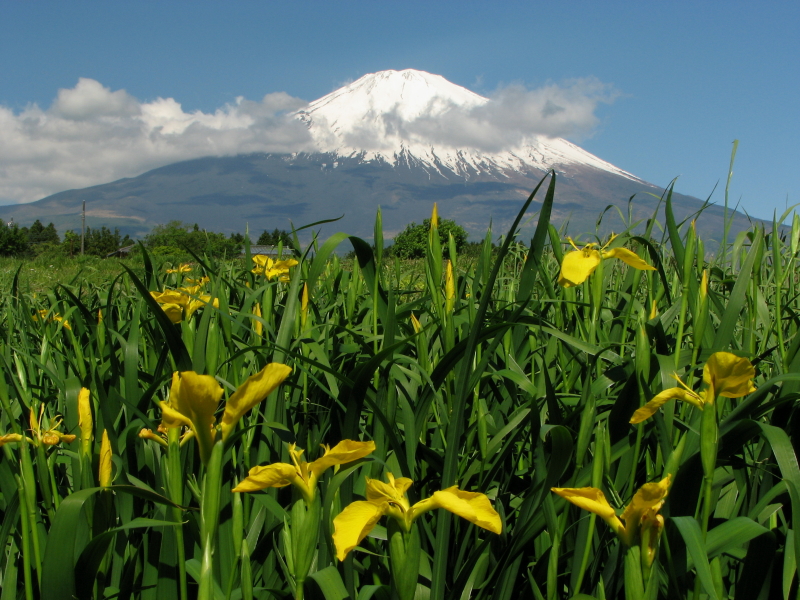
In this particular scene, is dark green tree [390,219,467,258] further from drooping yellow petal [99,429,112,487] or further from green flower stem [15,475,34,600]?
green flower stem [15,475,34,600]

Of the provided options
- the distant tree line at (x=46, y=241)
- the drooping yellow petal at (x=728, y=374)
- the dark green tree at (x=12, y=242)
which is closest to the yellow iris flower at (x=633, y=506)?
the drooping yellow petal at (x=728, y=374)

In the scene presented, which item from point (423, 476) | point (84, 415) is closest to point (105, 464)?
point (84, 415)

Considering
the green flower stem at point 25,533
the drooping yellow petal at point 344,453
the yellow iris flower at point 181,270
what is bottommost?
the green flower stem at point 25,533

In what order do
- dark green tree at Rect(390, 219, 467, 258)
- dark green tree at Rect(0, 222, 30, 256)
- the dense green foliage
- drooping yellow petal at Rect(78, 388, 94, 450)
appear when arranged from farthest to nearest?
dark green tree at Rect(0, 222, 30, 256)
the dense green foliage
dark green tree at Rect(390, 219, 467, 258)
drooping yellow petal at Rect(78, 388, 94, 450)

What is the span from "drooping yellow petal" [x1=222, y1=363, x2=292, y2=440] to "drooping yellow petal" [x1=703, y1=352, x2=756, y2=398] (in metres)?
0.47

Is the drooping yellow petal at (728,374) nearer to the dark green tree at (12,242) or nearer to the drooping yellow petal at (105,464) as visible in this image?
the drooping yellow petal at (105,464)

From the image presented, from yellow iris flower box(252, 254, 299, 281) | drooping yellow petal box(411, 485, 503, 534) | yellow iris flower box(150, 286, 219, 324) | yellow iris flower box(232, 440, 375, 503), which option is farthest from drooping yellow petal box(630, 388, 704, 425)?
yellow iris flower box(252, 254, 299, 281)

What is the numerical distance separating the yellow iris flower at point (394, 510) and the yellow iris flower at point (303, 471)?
4cm

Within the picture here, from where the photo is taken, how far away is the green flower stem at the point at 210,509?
0.54 meters

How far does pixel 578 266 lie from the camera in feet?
3.27

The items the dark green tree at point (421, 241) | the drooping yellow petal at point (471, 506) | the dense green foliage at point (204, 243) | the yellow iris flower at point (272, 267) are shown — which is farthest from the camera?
the dense green foliage at point (204, 243)

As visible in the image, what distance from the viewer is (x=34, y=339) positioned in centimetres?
198

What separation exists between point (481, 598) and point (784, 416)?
1.84 ft

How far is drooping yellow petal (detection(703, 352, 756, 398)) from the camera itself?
23.9 inches
